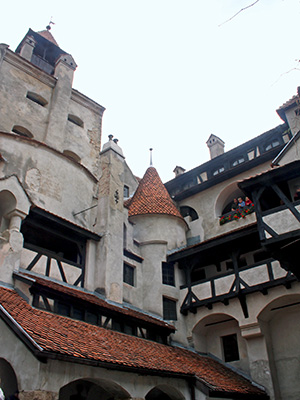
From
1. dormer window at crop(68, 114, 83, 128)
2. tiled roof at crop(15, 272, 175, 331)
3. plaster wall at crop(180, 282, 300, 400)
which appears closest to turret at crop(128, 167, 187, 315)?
tiled roof at crop(15, 272, 175, 331)

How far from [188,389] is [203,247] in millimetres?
6830

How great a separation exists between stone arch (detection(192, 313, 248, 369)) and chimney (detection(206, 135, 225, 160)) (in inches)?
423

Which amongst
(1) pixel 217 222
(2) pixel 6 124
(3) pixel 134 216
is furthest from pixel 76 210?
(1) pixel 217 222

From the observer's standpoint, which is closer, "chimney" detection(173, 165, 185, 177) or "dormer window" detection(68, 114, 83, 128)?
"dormer window" detection(68, 114, 83, 128)

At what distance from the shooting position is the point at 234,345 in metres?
17.2

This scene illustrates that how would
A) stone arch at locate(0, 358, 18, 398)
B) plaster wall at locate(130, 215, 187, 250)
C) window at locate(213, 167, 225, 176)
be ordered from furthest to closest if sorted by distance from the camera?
window at locate(213, 167, 225, 176)
plaster wall at locate(130, 215, 187, 250)
stone arch at locate(0, 358, 18, 398)

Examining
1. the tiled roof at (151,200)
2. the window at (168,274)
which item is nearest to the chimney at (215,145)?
the tiled roof at (151,200)

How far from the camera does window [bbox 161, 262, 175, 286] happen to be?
1880 cm

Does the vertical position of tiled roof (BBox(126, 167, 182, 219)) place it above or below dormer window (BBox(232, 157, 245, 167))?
below

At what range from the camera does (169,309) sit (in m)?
18.1

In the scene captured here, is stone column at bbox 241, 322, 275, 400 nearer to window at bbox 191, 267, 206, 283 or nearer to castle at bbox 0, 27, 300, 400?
castle at bbox 0, 27, 300, 400

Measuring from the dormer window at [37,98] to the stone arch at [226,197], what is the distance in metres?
10.6

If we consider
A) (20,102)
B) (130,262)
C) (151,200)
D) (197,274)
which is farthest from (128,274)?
(20,102)

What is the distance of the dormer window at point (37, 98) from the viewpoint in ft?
68.4
